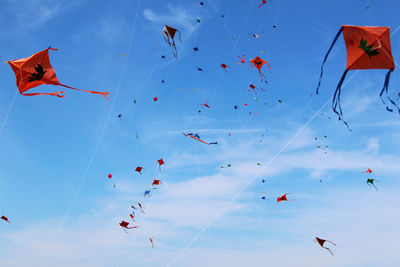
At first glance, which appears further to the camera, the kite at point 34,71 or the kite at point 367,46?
the kite at point 34,71

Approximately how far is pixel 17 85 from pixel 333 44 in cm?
1306

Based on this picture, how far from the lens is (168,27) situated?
1844 cm

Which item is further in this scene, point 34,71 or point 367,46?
point 34,71

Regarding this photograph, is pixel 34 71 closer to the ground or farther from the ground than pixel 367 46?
farther from the ground

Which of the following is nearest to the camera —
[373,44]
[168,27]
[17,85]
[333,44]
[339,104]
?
[339,104]

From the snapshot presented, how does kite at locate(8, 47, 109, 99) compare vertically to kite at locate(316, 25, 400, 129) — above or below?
above

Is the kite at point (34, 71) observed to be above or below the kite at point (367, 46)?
above

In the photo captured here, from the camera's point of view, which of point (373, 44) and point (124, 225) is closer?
point (373, 44)

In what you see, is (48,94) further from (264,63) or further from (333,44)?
(264,63)

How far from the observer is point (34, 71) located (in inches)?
556

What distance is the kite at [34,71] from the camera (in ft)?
45.5

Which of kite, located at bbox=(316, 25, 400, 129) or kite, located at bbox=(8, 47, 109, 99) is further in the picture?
kite, located at bbox=(8, 47, 109, 99)

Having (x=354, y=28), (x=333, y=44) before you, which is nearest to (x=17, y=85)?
(x=333, y=44)

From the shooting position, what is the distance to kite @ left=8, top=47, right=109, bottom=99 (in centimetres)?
1388
